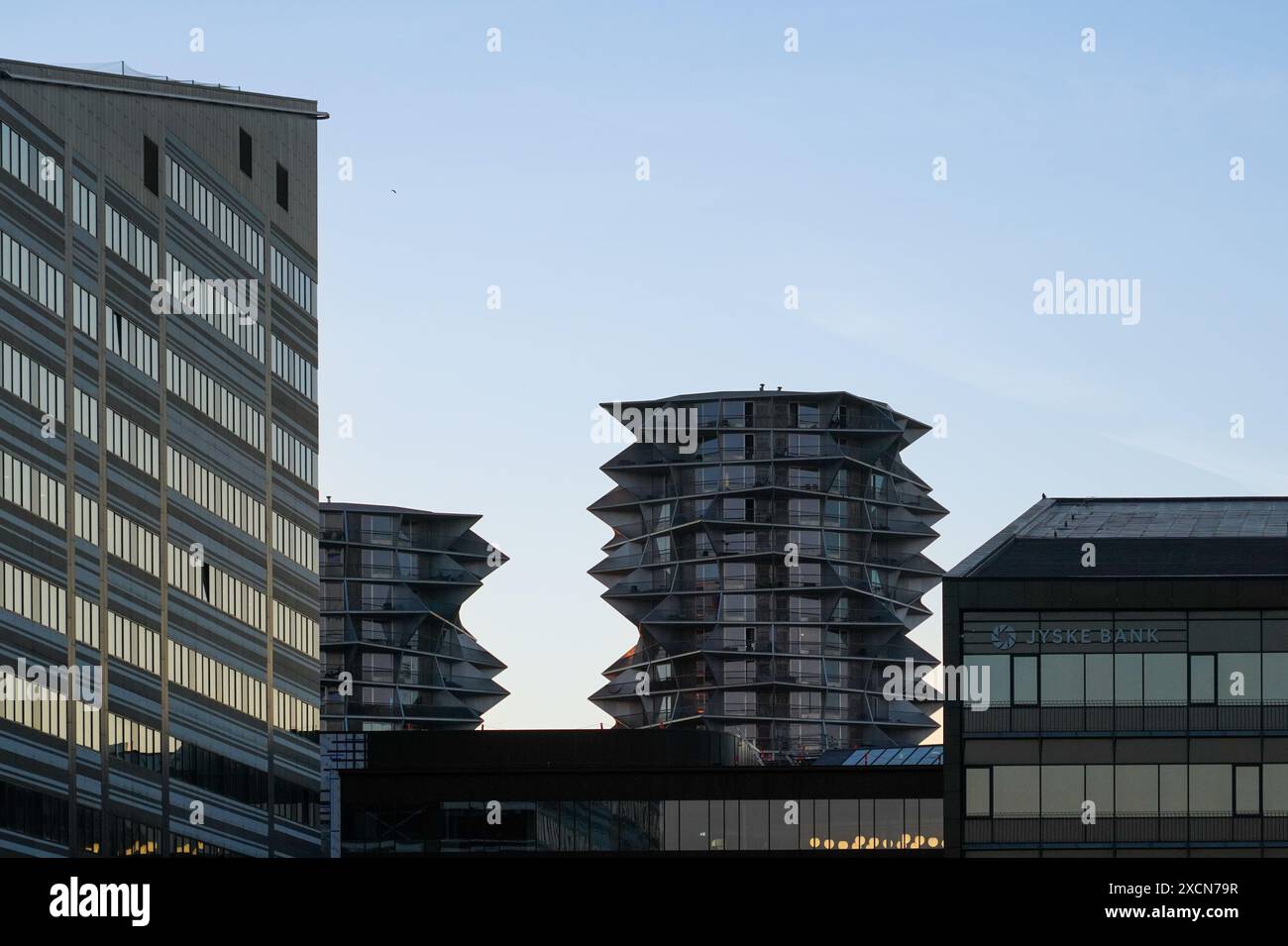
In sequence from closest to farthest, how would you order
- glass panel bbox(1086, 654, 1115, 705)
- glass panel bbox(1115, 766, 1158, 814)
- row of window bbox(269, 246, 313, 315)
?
glass panel bbox(1115, 766, 1158, 814) → glass panel bbox(1086, 654, 1115, 705) → row of window bbox(269, 246, 313, 315)

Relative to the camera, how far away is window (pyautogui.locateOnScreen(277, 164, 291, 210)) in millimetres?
159375

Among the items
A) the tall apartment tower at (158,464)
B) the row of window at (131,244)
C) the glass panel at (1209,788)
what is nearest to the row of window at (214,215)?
the tall apartment tower at (158,464)

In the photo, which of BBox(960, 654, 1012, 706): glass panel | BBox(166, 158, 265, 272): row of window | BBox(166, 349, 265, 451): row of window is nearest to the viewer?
BBox(960, 654, 1012, 706): glass panel

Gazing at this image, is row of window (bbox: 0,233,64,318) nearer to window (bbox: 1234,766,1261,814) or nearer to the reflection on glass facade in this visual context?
the reflection on glass facade

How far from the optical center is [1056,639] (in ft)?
262

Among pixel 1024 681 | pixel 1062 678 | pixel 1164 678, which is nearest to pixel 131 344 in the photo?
pixel 1024 681

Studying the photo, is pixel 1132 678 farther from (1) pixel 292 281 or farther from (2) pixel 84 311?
(1) pixel 292 281

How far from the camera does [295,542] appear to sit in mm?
164625

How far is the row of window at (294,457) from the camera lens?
161 meters

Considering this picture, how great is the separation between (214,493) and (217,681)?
476 inches

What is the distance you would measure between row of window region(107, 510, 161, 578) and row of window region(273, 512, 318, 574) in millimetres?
19133

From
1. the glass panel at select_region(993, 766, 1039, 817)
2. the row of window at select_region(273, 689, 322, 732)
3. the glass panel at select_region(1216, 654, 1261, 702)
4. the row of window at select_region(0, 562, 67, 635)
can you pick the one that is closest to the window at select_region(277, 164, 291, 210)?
the row of window at select_region(273, 689, 322, 732)
